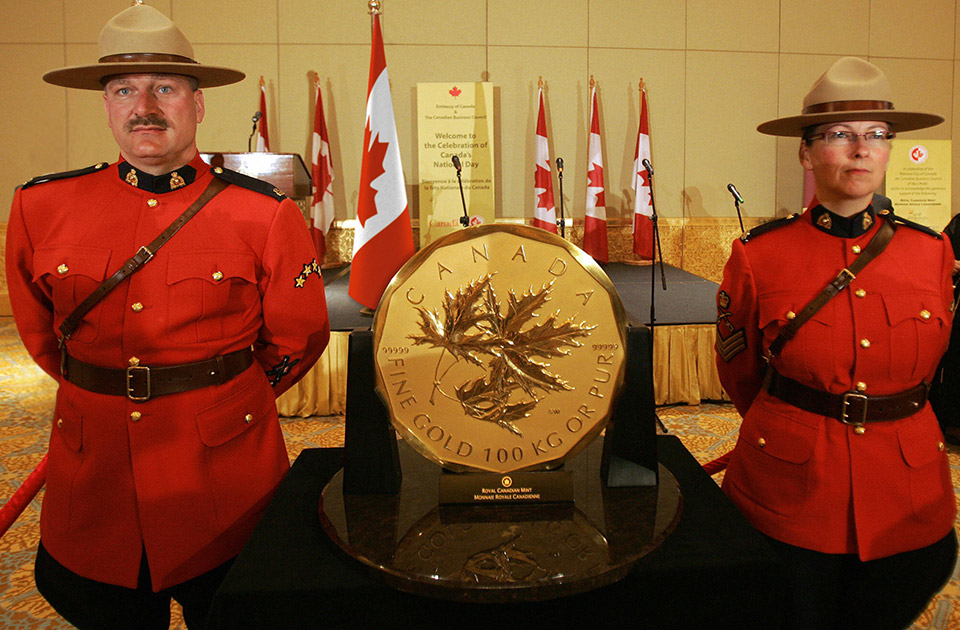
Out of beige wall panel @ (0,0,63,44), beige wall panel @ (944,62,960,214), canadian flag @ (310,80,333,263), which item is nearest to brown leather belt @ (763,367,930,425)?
canadian flag @ (310,80,333,263)

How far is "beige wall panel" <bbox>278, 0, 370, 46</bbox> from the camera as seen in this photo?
20.5ft

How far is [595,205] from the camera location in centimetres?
636

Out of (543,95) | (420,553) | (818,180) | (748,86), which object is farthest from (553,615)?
(748,86)

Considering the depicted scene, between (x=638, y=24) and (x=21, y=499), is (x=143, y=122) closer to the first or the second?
(x=21, y=499)

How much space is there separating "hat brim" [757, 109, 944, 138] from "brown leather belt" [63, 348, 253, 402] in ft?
4.04

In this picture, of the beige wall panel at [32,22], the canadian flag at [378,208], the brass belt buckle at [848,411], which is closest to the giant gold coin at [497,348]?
the brass belt buckle at [848,411]

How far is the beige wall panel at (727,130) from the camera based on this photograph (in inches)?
265

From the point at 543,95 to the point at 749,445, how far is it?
18.2ft

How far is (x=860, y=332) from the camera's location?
1.32 meters

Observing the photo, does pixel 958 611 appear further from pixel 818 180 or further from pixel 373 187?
pixel 373 187

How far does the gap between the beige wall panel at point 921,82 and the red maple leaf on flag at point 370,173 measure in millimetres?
5802

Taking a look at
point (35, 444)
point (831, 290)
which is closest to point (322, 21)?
point (35, 444)

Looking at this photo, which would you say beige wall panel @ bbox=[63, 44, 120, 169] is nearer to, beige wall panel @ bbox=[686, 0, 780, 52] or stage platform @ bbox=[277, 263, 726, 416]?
stage platform @ bbox=[277, 263, 726, 416]

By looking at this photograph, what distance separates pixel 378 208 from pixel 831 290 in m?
2.69
